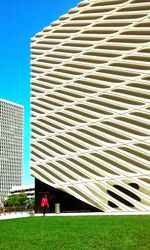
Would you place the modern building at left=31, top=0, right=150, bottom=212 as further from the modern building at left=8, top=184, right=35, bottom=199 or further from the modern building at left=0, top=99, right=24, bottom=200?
the modern building at left=0, top=99, right=24, bottom=200

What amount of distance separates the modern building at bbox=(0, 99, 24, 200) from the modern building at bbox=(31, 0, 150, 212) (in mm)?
139740

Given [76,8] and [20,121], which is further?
[20,121]

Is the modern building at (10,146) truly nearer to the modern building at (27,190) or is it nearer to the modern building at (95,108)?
the modern building at (27,190)

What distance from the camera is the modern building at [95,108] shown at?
28391 mm

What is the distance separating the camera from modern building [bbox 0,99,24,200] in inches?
6855

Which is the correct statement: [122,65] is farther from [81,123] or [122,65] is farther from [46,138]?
[46,138]

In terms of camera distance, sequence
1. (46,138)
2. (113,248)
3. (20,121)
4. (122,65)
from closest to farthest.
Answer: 1. (113,248)
2. (122,65)
3. (46,138)
4. (20,121)

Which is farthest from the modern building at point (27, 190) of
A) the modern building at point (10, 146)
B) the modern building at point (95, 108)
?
the modern building at point (95, 108)

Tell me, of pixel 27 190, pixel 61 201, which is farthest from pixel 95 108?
pixel 27 190

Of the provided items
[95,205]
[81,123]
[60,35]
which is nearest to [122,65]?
[81,123]

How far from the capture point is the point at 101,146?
30125mm

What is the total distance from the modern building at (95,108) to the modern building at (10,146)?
458 feet

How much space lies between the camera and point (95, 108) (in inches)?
1222

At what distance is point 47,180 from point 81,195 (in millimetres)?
4009
